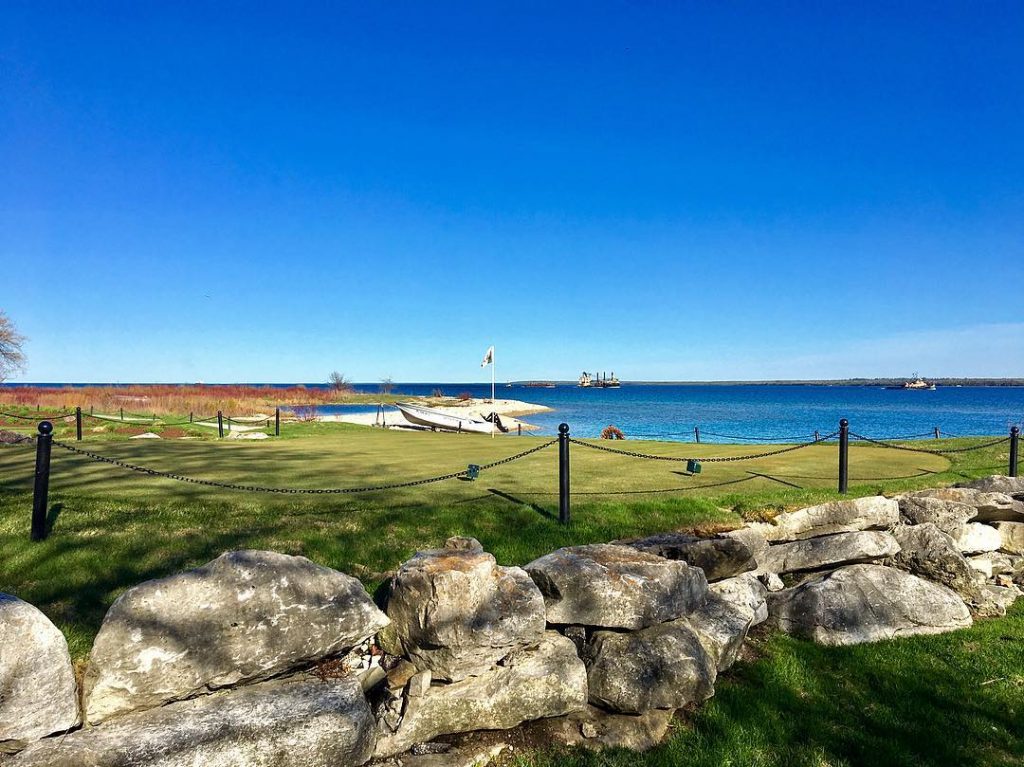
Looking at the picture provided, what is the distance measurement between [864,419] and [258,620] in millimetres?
76633

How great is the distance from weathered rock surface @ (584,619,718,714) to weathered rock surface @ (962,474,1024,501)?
8.73 metres

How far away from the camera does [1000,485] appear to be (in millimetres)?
11344

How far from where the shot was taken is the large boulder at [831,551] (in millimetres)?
8383

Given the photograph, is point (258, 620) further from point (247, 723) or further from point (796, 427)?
point (796, 427)

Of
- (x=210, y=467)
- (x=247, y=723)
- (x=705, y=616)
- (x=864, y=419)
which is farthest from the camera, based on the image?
(x=864, y=419)

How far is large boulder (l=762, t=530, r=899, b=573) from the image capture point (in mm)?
8383

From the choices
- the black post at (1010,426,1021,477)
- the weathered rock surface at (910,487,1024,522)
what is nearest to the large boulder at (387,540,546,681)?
the weathered rock surface at (910,487,1024,522)

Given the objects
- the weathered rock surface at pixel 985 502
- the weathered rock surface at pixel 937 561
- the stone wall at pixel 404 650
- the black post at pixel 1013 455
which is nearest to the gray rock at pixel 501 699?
the stone wall at pixel 404 650

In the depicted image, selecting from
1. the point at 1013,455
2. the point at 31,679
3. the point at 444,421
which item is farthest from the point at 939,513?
the point at 444,421

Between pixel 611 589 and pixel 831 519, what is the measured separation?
534cm

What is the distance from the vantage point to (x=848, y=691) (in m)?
6.07

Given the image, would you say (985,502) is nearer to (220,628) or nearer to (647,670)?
(647,670)

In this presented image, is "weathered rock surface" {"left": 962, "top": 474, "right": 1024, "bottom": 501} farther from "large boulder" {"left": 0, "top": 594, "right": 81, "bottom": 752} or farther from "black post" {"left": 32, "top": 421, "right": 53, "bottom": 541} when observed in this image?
"black post" {"left": 32, "top": 421, "right": 53, "bottom": 541}

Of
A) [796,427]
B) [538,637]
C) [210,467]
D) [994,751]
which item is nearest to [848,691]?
[994,751]
